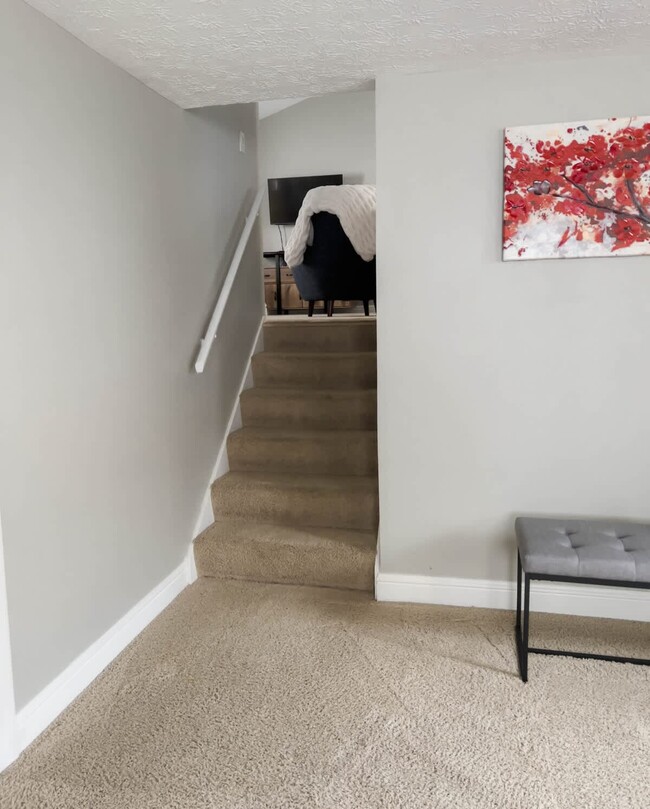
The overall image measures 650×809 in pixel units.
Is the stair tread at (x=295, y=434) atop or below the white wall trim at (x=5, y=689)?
atop

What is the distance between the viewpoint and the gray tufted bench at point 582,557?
6.36 ft

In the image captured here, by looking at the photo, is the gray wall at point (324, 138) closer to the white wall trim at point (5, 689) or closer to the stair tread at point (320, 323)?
the stair tread at point (320, 323)

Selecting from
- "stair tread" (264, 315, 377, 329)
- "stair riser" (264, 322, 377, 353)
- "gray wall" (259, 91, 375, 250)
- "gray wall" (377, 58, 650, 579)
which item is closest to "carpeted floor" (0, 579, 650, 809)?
"gray wall" (377, 58, 650, 579)

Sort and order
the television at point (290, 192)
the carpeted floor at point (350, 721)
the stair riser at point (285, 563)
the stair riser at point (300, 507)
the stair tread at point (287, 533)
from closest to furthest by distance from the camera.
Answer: the carpeted floor at point (350, 721)
the stair riser at point (285, 563)
the stair tread at point (287, 533)
the stair riser at point (300, 507)
the television at point (290, 192)

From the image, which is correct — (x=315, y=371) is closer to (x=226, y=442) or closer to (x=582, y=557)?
(x=226, y=442)

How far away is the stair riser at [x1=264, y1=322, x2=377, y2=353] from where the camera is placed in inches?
147

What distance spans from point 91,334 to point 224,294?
101cm

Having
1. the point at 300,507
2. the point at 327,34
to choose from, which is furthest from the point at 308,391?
the point at 327,34

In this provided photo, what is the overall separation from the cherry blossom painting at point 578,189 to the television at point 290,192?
4450 millimetres

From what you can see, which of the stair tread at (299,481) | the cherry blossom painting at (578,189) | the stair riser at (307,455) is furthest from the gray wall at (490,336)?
the stair riser at (307,455)

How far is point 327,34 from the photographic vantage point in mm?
1936

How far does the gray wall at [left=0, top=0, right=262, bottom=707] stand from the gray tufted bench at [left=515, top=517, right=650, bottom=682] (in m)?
1.41

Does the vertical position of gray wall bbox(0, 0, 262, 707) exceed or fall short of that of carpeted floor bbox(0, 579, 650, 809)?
it exceeds it

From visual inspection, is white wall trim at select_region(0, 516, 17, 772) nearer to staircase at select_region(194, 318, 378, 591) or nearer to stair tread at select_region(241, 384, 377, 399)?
staircase at select_region(194, 318, 378, 591)
